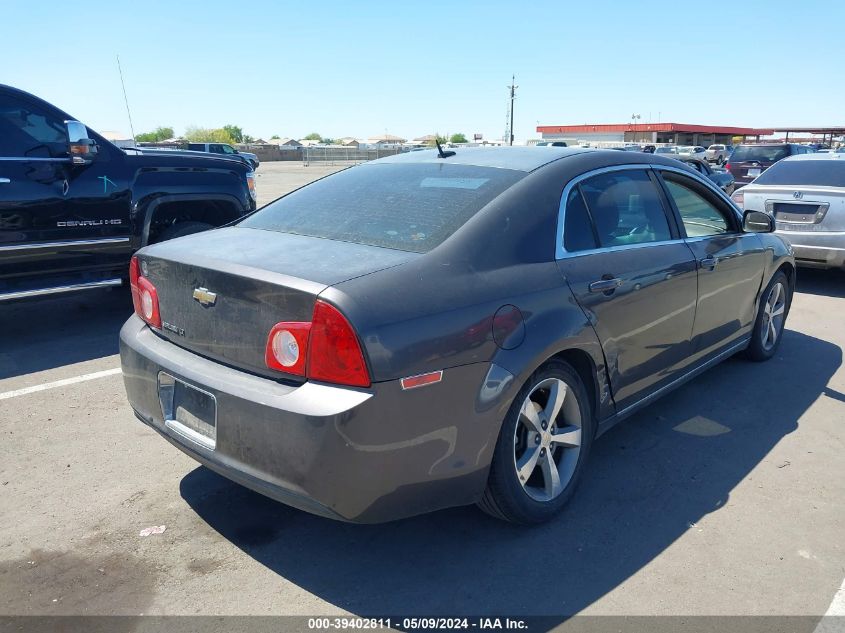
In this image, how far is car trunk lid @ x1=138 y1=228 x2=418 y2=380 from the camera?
8.28ft

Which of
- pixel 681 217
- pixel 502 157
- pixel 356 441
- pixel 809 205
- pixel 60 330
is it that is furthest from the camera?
pixel 809 205

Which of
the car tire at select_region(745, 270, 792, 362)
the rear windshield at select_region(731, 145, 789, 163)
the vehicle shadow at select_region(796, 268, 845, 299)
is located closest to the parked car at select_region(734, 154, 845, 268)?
the vehicle shadow at select_region(796, 268, 845, 299)

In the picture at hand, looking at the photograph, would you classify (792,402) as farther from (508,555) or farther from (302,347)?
(302,347)

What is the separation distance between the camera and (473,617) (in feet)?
8.23

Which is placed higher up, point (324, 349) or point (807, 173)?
point (324, 349)

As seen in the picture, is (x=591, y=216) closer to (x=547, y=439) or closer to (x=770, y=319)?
(x=547, y=439)

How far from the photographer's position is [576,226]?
3.29 metres

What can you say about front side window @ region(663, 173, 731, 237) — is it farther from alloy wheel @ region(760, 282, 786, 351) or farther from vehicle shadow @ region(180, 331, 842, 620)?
vehicle shadow @ region(180, 331, 842, 620)

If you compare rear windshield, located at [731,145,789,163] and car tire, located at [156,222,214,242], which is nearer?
car tire, located at [156,222,214,242]

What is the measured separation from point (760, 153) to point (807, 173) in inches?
444

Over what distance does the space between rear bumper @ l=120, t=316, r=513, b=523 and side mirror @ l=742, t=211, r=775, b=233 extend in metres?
2.96

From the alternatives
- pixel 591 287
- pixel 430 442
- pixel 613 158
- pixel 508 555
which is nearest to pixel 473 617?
pixel 508 555

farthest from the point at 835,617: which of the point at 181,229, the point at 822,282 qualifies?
the point at 822,282

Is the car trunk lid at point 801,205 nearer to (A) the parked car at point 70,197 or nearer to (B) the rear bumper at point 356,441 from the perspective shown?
(A) the parked car at point 70,197
